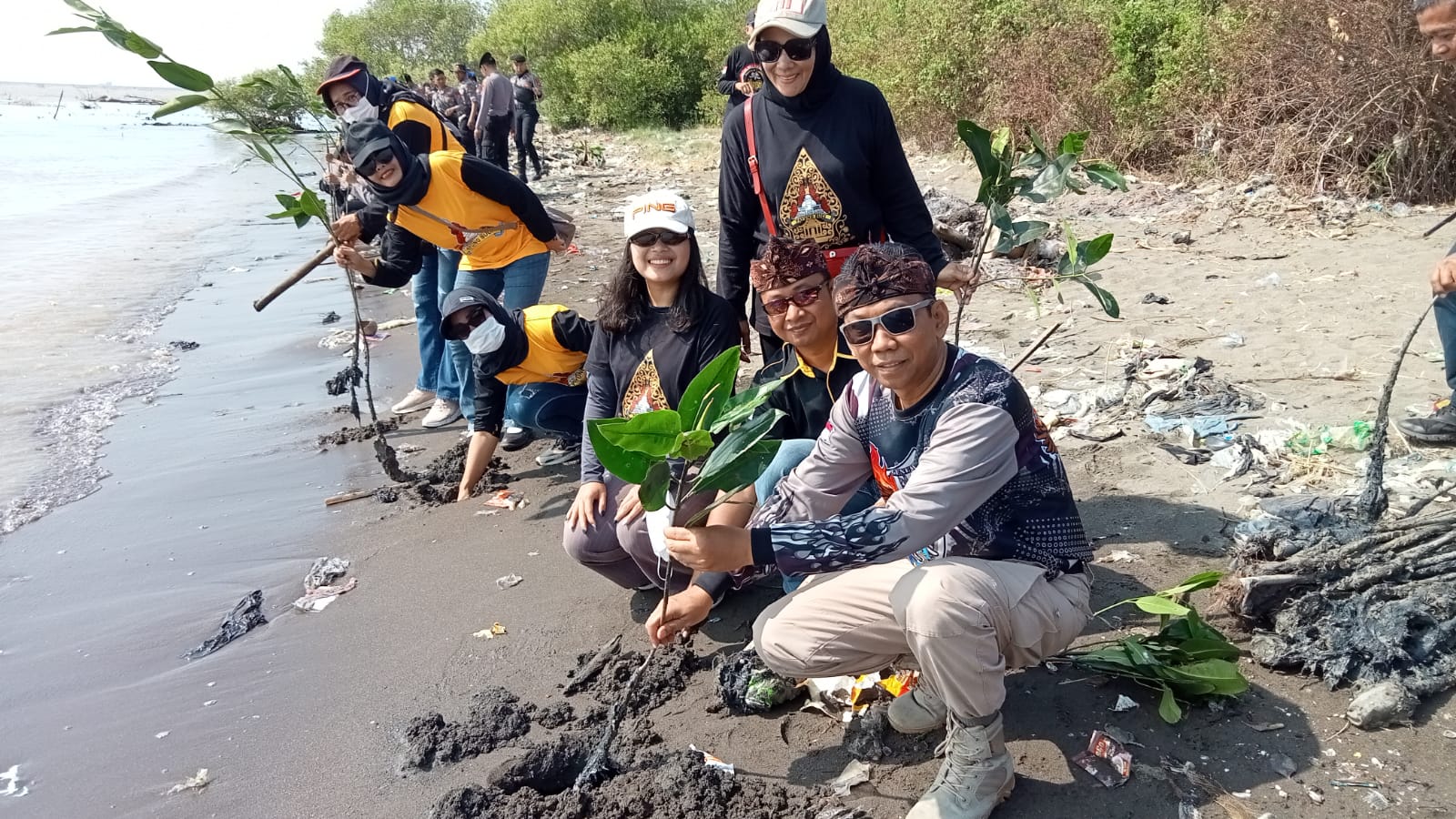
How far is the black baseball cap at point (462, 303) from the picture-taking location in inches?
152

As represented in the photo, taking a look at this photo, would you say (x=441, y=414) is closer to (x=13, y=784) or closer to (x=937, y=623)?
(x=13, y=784)

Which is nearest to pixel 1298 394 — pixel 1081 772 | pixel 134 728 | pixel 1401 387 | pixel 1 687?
pixel 1401 387

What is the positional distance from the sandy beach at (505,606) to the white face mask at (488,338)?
0.72m

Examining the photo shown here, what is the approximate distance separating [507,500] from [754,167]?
1936mm

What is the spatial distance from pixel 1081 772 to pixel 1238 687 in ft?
1.34

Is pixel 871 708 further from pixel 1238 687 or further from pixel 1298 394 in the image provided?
pixel 1298 394

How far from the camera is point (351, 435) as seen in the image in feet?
16.8

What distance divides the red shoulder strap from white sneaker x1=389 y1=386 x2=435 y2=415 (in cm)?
308

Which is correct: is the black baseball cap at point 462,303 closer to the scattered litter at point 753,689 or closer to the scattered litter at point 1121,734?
the scattered litter at point 753,689

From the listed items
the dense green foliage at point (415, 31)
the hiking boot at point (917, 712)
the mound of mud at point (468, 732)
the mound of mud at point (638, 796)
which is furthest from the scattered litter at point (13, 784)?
the dense green foliage at point (415, 31)

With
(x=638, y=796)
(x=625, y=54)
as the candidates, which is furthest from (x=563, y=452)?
(x=625, y=54)

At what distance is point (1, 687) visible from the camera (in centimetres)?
313

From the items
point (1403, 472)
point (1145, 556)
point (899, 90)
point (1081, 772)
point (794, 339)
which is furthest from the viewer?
point (899, 90)

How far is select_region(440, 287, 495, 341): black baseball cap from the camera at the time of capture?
→ 12.6 feet
